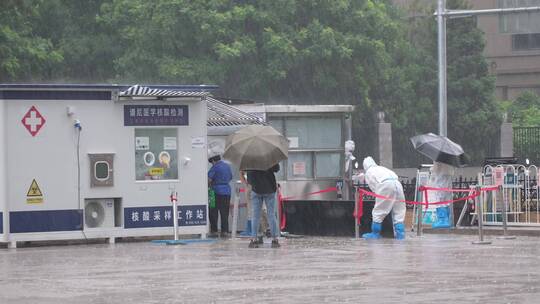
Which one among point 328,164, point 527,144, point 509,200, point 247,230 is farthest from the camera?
point 527,144

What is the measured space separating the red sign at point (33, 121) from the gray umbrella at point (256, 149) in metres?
3.24

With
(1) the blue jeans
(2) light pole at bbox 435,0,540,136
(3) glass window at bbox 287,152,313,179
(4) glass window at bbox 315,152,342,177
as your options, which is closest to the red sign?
(1) the blue jeans

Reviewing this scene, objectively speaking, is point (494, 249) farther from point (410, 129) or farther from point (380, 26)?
point (410, 129)

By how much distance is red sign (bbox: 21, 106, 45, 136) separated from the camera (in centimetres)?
2169

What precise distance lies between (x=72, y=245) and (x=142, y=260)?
4.73 meters

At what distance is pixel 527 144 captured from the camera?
5331 cm

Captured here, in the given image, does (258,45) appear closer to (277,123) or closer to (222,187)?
(277,123)

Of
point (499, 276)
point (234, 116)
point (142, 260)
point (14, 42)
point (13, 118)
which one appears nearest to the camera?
point (499, 276)

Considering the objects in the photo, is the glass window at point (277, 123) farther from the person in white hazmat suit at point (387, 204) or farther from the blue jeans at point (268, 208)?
the blue jeans at point (268, 208)

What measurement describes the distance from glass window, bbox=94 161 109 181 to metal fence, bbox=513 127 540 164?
102ft

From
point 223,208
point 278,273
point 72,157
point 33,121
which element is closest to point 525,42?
point 223,208

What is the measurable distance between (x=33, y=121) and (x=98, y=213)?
2.03 metres

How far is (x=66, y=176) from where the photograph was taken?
2205cm

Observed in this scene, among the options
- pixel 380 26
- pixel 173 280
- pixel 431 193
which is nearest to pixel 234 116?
pixel 431 193
